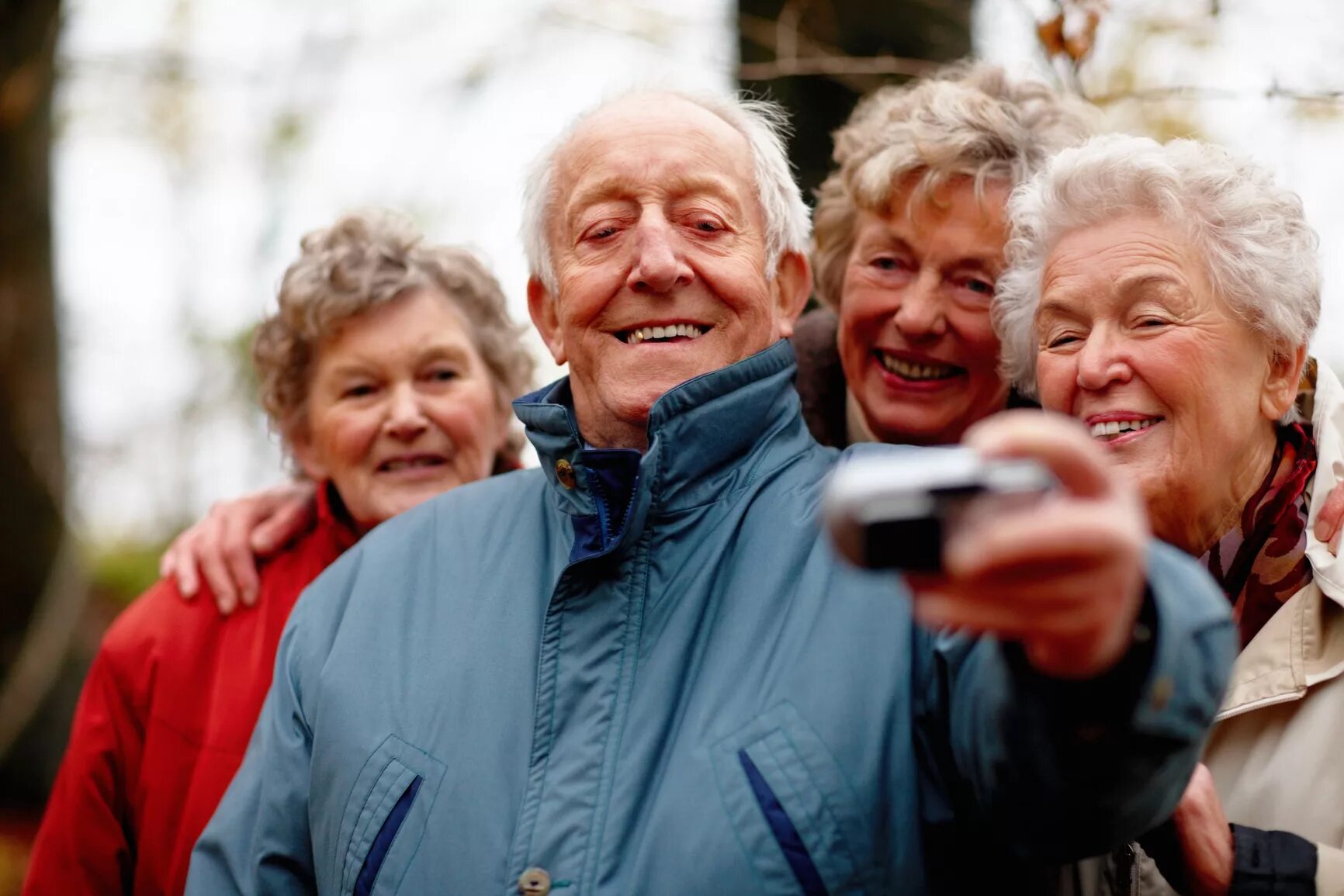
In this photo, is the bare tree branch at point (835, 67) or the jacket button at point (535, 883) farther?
the bare tree branch at point (835, 67)

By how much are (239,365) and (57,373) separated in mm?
5925

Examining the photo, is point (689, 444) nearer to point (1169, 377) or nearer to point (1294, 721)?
point (1169, 377)

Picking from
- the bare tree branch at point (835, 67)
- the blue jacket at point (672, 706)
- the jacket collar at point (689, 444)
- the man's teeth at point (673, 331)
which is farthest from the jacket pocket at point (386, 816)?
the bare tree branch at point (835, 67)

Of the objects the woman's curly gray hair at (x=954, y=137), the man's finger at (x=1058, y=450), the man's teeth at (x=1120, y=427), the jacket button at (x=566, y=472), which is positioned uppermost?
the woman's curly gray hair at (x=954, y=137)

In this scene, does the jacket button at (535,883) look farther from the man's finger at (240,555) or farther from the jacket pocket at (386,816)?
the man's finger at (240,555)

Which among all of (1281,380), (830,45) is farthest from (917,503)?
(830,45)

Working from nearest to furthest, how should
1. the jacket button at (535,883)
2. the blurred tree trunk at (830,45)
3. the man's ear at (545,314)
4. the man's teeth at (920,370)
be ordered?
the jacket button at (535,883) < the man's ear at (545,314) < the man's teeth at (920,370) < the blurred tree trunk at (830,45)

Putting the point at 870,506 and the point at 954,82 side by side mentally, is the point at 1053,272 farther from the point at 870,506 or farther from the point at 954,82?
the point at 870,506

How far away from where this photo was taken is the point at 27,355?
570 centimetres

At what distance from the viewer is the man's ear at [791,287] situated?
8.55ft

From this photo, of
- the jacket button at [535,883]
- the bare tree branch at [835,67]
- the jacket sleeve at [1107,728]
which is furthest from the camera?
the bare tree branch at [835,67]

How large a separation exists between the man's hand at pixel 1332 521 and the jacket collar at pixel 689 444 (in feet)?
3.05

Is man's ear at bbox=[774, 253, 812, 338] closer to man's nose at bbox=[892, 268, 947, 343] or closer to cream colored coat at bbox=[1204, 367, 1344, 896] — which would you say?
man's nose at bbox=[892, 268, 947, 343]

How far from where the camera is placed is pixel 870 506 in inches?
50.4
